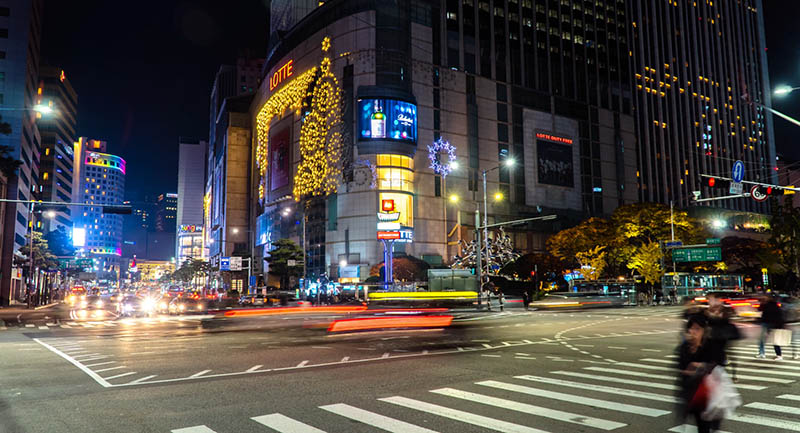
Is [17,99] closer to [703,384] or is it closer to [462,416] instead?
[462,416]

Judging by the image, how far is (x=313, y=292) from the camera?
78812mm

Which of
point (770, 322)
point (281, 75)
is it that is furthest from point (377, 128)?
point (770, 322)

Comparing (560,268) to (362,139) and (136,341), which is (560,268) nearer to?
(362,139)

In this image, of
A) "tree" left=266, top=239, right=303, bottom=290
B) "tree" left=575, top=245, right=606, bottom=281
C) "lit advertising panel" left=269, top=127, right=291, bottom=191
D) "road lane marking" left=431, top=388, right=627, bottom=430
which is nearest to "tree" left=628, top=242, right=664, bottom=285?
"tree" left=575, top=245, right=606, bottom=281

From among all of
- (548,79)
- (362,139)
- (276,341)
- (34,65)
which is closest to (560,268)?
(362,139)

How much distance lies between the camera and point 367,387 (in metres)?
10.8

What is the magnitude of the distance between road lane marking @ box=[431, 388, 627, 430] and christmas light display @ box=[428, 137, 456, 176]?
77114 mm

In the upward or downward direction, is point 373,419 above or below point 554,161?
below

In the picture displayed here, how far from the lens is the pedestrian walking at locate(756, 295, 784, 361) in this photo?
49.8 ft

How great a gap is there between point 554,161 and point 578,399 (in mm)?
96684

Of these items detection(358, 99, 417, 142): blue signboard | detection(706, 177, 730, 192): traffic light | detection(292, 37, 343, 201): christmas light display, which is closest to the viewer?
detection(706, 177, 730, 192): traffic light

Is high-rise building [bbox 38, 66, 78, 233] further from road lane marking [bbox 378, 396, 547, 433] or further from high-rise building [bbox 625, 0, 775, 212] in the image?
high-rise building [bbox 625, 0, 775, 212]

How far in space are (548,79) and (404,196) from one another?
4259cm

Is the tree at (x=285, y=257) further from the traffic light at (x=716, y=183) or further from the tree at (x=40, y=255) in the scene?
the traffic light at (x=716, y=183)
